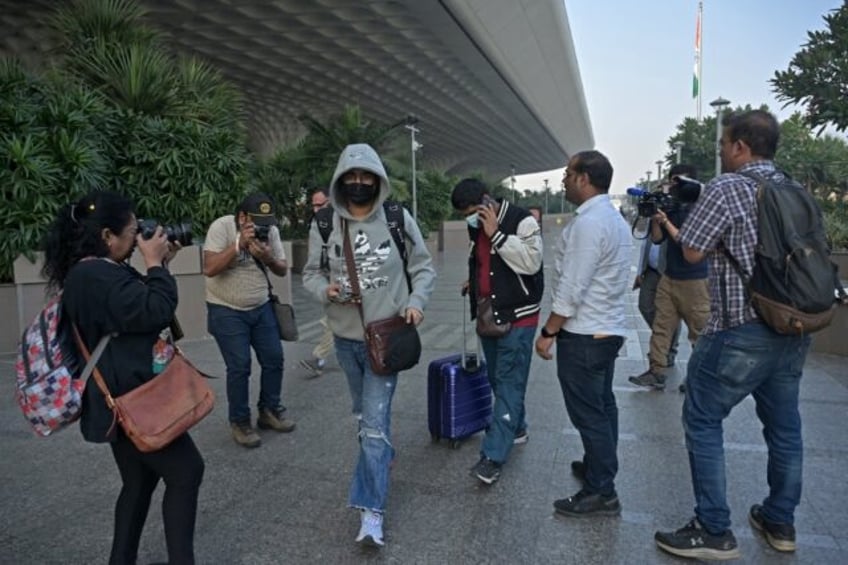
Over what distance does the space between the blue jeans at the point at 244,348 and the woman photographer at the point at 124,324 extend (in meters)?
1.64

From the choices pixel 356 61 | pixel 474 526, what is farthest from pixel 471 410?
pixel 356 61

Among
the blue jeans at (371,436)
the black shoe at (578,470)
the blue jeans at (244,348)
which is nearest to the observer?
the blue jeans at (371,436)

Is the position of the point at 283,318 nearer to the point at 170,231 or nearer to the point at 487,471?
the point at 170,231

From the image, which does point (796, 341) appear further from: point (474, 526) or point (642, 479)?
point (474, 526)

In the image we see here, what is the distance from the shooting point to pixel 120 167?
7457mm

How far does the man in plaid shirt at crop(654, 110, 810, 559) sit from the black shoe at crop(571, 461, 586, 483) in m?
0.72

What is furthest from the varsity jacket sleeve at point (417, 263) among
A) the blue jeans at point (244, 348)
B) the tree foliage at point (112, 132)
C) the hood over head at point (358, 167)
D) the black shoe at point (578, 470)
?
the tree foliage at point (112, 132)

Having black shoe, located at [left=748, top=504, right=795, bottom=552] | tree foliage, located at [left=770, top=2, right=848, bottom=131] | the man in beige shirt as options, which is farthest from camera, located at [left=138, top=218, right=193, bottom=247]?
tree foliage, located at [left=770, top=2, right=848, bottom=131]

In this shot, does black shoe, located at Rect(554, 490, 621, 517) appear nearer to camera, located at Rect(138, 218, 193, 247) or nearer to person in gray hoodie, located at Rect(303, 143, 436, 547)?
person in gray hoodie, located at Rect(303, 143, 436, 547)

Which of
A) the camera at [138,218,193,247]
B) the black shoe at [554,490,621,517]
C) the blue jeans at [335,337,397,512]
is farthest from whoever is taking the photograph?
the black shoe at [554,490,621,517]

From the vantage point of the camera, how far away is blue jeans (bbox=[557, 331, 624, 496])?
296 cm

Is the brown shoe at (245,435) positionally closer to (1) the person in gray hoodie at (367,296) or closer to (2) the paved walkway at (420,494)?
(2) the paved walkway at (420,494)

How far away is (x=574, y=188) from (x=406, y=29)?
65.9ft

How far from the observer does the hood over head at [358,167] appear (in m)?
2.81
